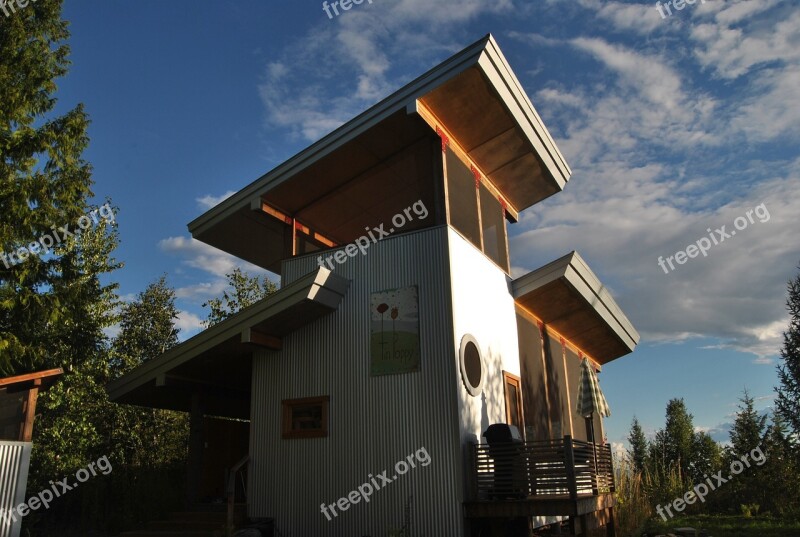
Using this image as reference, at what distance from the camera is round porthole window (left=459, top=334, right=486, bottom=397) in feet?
33.4

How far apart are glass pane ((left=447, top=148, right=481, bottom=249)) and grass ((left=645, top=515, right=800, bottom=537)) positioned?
7.22 metres

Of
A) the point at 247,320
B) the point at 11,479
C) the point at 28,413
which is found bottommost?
the point at 11,479

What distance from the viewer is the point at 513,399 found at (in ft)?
40.7

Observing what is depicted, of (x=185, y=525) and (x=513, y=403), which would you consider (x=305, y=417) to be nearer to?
(x=185, y=525)

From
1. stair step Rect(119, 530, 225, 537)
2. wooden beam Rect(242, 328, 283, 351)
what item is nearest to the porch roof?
wooden beam Rect(242, 328, 283, 351)

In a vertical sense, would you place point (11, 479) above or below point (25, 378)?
below

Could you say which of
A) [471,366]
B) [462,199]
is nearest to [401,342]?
[471,366]

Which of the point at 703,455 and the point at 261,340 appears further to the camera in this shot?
the point at 703,455

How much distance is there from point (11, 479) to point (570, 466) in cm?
873

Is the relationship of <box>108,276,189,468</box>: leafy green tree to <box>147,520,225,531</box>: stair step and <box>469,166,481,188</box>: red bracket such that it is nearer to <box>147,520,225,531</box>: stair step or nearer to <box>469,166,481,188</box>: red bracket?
<box>147,520,225,531</box>: stair step

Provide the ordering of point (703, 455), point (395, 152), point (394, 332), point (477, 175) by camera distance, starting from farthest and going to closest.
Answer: point (703, 455)
point (477, 175)
point (395, 152)
point (394, 332)

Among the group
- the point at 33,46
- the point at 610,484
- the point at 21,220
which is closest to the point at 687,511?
the point at 610,484

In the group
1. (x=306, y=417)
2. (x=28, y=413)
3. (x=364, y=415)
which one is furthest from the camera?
(x=306, y=417)

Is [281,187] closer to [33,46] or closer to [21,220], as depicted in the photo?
[21,220]
